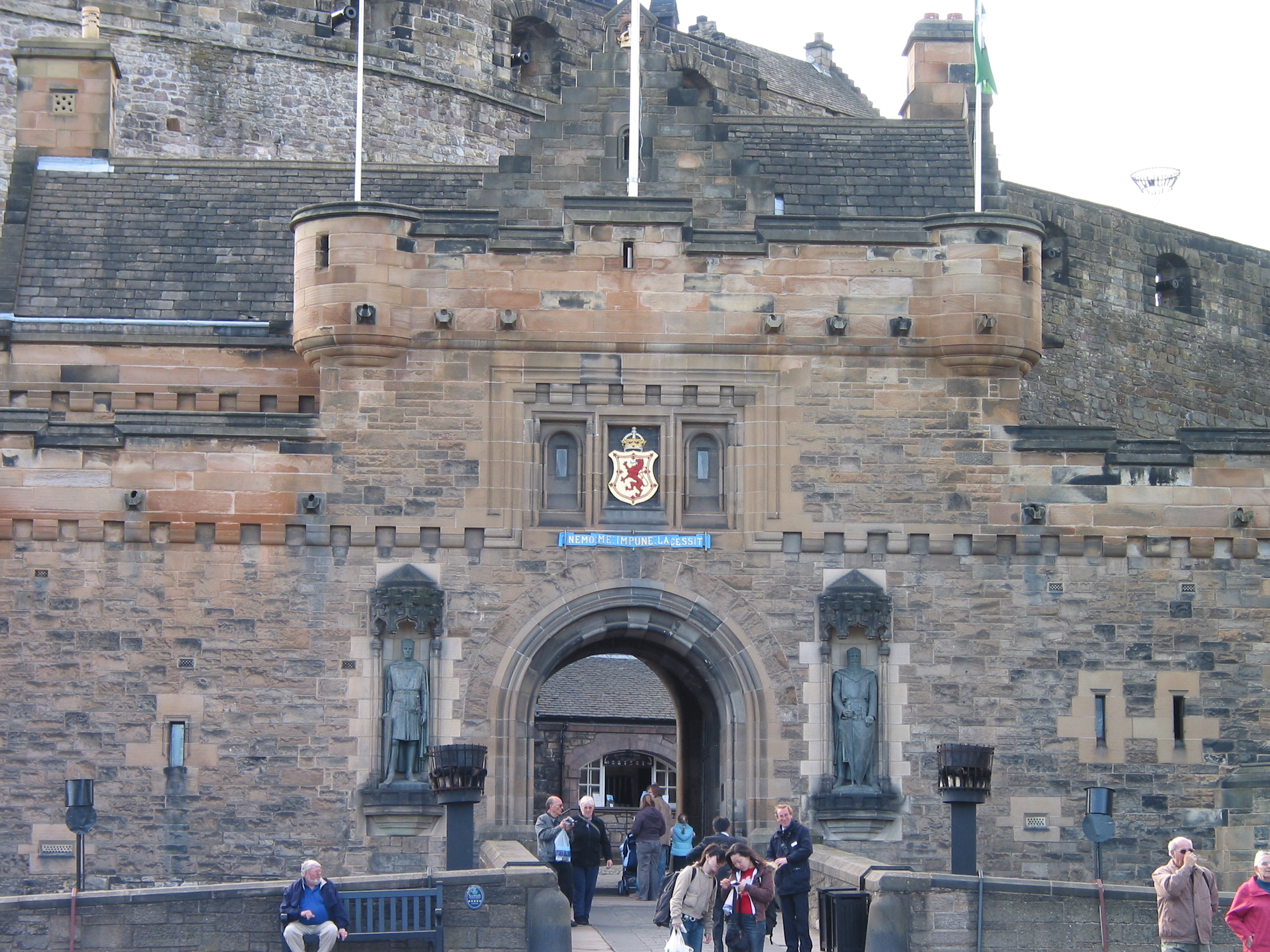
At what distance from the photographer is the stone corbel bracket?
77.9 ft

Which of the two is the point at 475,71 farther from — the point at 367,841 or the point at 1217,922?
the point at 1217,922

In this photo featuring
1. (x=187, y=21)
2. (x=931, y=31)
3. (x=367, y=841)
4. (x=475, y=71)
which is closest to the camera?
(x=367, y=841)

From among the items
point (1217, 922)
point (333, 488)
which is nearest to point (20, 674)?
point (333, 488)

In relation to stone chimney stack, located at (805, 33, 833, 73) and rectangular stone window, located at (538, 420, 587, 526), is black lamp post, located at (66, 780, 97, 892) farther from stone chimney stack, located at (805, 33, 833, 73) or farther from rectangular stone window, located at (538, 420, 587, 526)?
stone chimney stack, located at (805, 33, 833, 73)

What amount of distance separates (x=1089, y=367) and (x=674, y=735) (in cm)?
966

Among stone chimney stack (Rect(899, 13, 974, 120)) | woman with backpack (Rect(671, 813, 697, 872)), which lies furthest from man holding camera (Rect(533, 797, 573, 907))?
stone chimney stack (Rect(899, 13, 974, 120))

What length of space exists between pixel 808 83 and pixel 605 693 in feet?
52.9

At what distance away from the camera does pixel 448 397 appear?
24.0m

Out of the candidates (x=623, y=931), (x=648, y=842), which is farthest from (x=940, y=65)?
(x=623, y=931)

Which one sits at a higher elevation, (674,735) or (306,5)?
(306,5)

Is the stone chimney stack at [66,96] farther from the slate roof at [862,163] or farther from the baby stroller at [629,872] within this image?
the baby stroller at [629,872]

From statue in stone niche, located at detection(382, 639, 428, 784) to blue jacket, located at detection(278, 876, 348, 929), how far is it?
4.99m

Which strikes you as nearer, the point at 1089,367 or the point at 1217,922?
the point at 1217,922

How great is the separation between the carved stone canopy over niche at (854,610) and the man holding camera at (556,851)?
3.77 metres
